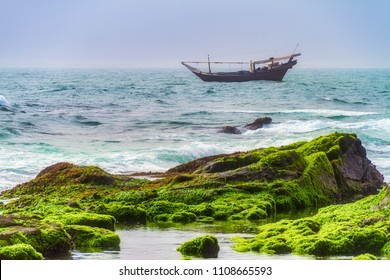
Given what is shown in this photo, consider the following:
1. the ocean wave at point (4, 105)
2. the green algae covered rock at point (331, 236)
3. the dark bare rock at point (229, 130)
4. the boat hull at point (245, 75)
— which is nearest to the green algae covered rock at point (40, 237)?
the green algae covered rock at point (331, 236)

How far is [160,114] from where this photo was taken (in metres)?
21.6

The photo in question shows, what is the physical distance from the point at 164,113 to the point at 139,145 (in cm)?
172

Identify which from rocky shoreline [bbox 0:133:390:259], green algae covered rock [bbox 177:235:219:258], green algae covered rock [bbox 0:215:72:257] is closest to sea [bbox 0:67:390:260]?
rocky shoreline [bbox 0:133:390:259]

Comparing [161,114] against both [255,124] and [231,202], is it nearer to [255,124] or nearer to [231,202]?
[255,124]

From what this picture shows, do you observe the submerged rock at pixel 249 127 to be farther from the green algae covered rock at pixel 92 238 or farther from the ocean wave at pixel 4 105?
the green algae covered rock at pixel 92 238

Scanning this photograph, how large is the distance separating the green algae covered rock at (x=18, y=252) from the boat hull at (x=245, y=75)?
12.9m

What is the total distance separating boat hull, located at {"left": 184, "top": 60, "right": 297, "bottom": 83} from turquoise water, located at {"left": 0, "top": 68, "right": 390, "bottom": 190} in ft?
0.51

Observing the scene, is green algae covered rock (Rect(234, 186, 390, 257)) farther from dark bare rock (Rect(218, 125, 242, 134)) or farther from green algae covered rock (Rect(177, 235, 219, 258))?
dark bare rock (Rect(218, 125, 242, 134))

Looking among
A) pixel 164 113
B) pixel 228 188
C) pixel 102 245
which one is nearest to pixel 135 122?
pixel 164 113

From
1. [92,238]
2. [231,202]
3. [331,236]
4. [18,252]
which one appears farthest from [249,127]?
[18,252]

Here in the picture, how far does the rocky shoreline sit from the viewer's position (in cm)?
1148

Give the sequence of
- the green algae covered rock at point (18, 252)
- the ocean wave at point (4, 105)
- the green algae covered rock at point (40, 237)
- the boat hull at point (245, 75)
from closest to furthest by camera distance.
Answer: the green algae covered rock at point (18, 252) → the green algae covered rock at point (40, 237) → the ocean wave at point (4, 105) → the boat hull at point (245, 75)

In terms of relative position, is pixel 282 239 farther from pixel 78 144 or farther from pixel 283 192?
pixel 78 144

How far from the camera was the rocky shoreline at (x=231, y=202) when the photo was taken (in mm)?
11477
